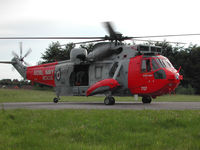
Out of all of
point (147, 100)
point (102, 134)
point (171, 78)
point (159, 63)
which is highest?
point (159, 63)

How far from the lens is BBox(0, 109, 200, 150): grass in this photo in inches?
220

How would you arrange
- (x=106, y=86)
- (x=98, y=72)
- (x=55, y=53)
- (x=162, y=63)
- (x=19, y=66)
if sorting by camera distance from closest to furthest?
(x=162, y=63)
(x=106, y=86)
(x=98, y=72)
(x=19, y=66)
(x=55, y=53)

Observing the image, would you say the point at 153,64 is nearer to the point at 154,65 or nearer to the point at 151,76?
the point at 154,65

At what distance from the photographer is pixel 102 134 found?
6625mm

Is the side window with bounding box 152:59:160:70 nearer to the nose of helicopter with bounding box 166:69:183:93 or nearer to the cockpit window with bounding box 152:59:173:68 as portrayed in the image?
the cockpit window with bounding box 152:59:173:68

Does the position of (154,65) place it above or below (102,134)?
above

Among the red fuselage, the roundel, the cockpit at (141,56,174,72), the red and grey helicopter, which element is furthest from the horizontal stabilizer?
the roundel

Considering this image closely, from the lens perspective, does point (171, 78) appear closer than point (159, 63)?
Yes

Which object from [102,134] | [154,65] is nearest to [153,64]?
[154,65]

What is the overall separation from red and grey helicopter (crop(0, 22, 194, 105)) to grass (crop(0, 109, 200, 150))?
9.62 metres

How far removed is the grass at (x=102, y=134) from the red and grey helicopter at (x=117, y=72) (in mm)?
9616

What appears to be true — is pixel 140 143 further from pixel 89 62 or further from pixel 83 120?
pixel 89 62

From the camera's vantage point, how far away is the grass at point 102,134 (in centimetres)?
558

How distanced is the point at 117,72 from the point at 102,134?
1281 centimetres
